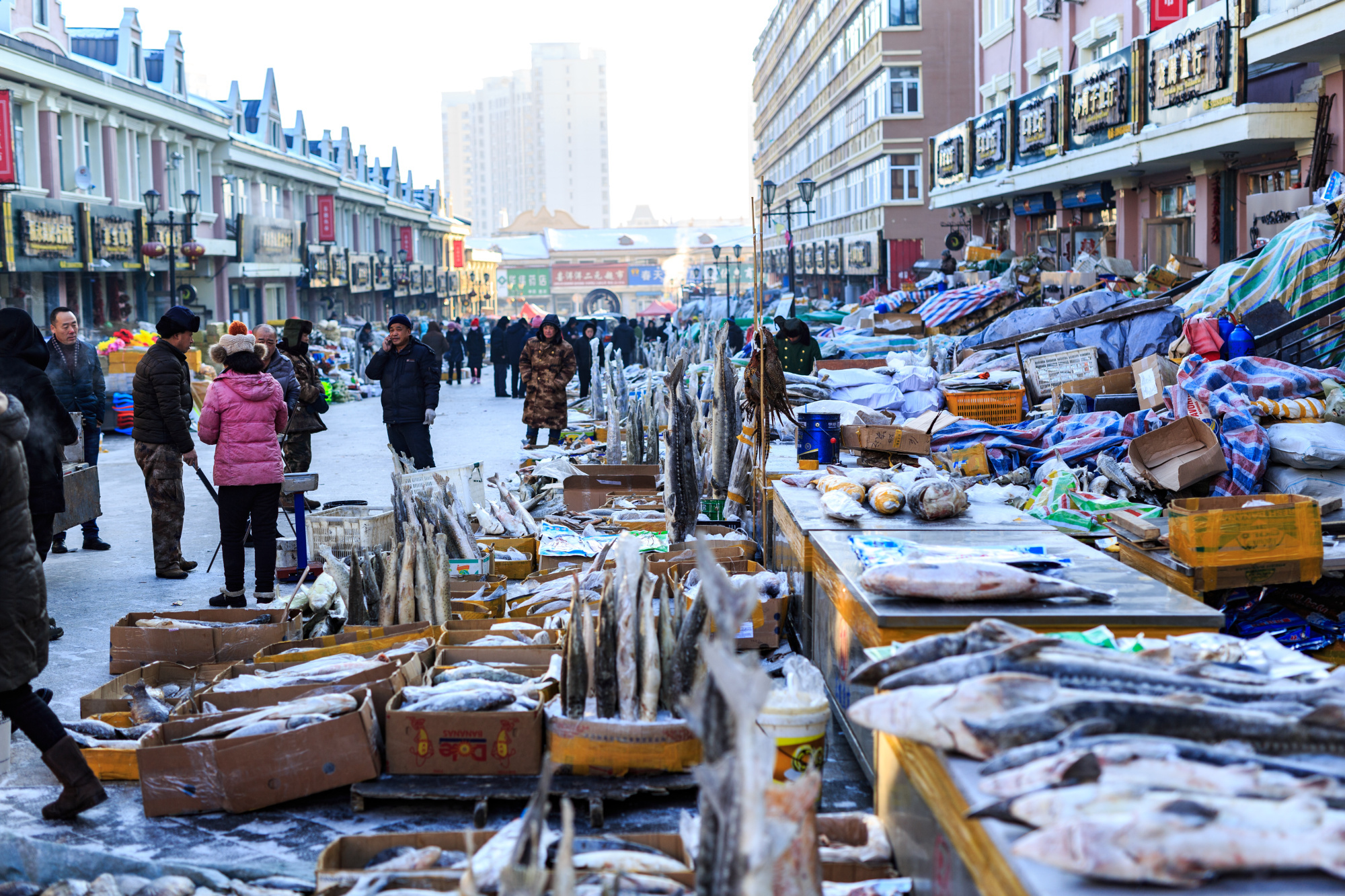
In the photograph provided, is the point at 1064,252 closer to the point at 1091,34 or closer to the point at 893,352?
the point at 1091,34

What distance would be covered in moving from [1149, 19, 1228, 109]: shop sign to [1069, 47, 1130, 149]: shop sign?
80 cm

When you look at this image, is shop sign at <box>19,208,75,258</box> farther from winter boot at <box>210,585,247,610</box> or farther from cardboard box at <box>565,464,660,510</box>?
winter boot at <box>210,585,247,610</box>

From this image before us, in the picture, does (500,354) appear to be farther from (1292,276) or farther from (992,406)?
(1292,276)

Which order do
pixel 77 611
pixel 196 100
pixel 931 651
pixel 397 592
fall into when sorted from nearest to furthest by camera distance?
pixel 931 651 → pixel 397 592 → pixel 77 611 → pixel 196 100

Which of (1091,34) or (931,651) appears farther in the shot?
(1091,34)

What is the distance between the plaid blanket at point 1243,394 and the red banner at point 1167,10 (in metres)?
9.51

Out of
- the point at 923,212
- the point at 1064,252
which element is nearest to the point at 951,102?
the point at 923,212

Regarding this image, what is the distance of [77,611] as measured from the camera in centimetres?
704

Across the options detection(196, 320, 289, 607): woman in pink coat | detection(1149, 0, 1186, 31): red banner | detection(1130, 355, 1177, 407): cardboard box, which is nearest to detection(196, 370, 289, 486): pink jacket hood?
detection(196, 320, 289, 607): woman in pink coat

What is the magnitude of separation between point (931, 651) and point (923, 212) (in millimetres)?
35616

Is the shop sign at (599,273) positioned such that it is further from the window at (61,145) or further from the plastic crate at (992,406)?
the plastic crate at (992,406)

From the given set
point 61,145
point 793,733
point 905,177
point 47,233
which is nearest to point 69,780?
point 793,733

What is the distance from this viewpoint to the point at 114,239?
25.6m

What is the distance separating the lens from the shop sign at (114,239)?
2483 cm
